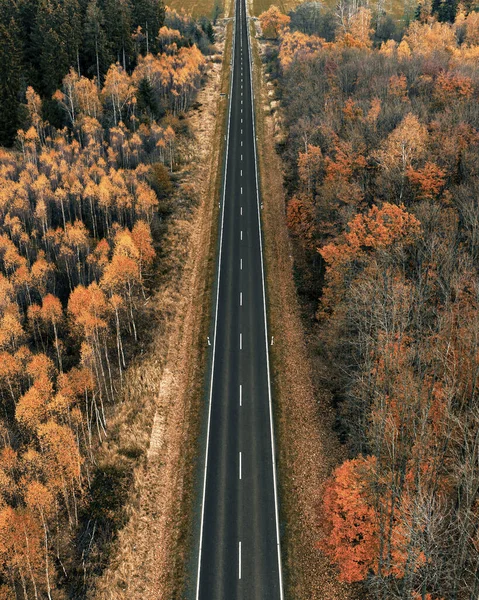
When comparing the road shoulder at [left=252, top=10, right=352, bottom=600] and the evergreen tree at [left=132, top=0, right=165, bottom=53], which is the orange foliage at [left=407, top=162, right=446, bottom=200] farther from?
the evergreen tree at [left=132, top=0, right=165, bottom=53]

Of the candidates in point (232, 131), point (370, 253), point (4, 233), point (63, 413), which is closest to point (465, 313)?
point (370, 253)

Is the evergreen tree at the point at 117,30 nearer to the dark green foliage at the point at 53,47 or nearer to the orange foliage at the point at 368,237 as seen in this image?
the dark green foliage at the point at 53,47

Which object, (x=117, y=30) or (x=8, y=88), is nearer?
(x=8, y=88)

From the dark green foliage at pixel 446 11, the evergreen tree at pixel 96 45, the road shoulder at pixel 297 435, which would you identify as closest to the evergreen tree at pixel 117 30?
the evergreen tree at pixel 96 45

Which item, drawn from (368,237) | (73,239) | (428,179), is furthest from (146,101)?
(368,237)

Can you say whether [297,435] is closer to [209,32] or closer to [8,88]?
[8,88]

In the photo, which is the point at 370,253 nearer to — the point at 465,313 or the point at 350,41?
the point at 465,313
